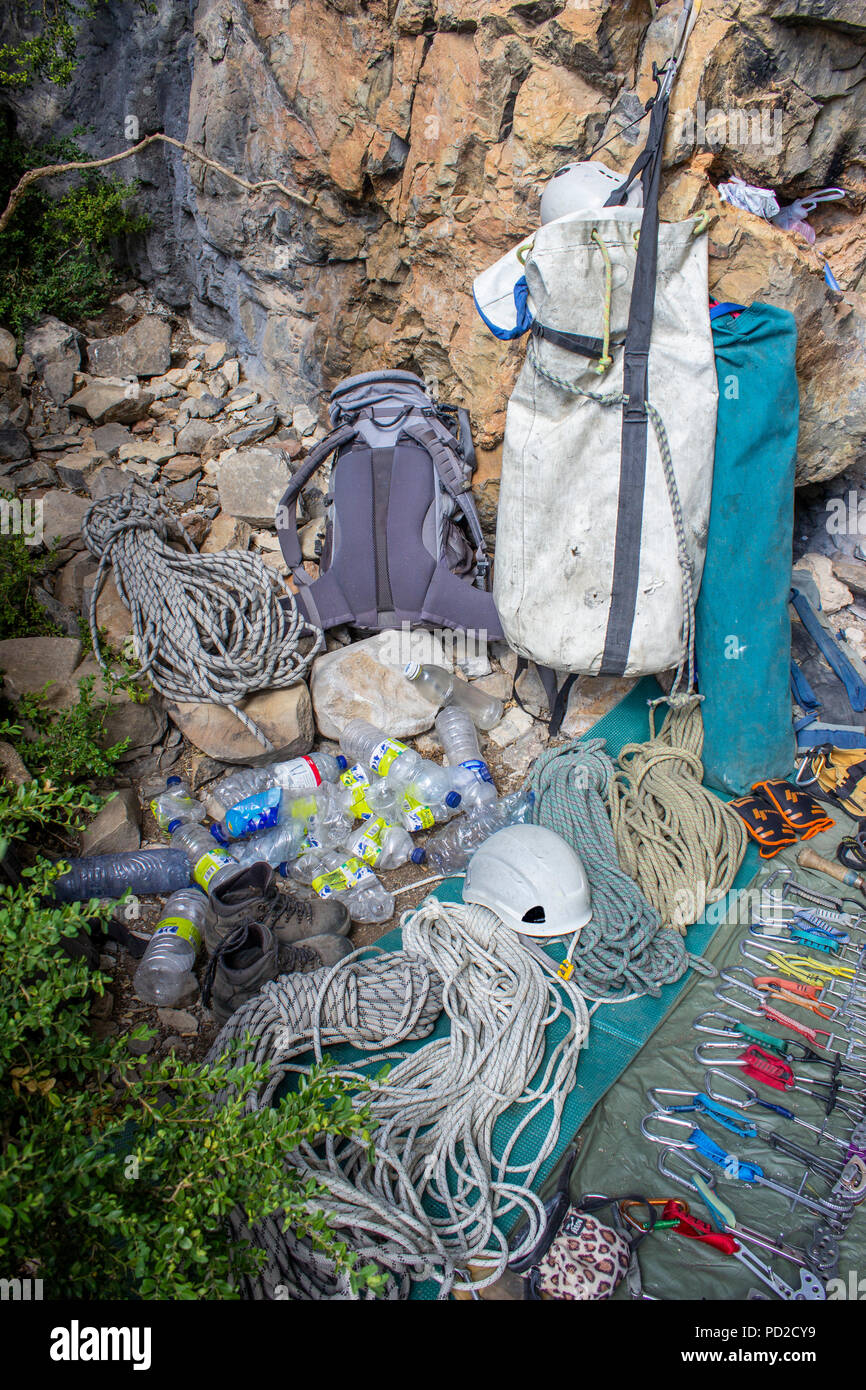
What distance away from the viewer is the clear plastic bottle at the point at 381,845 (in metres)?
3.10

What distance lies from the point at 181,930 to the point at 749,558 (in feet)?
8.08

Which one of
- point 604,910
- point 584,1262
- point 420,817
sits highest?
point 420,817

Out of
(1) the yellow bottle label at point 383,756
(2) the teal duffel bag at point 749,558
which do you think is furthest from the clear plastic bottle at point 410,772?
(2) the teal duffel bag at point 749,558

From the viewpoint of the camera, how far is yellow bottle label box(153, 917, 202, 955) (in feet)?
8.82

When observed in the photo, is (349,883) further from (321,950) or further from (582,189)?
(582,189)

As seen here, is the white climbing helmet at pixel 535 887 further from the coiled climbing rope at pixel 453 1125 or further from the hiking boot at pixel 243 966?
the hiking boot at pixel 243 966

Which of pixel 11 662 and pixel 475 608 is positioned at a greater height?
pixel 475 608

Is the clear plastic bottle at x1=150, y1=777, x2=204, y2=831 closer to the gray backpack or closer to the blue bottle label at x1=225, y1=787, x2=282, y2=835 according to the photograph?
the blue bottle label at x1=225, y1=787, x2=282, y2=835

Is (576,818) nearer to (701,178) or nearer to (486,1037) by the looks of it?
(486,1037)

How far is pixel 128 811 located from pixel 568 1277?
2.23m

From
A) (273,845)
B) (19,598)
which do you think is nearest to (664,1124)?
(273,845)

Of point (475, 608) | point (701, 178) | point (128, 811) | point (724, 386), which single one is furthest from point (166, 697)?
point (701, 178)

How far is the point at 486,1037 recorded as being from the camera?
2.38m

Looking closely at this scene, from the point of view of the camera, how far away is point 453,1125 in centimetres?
215
